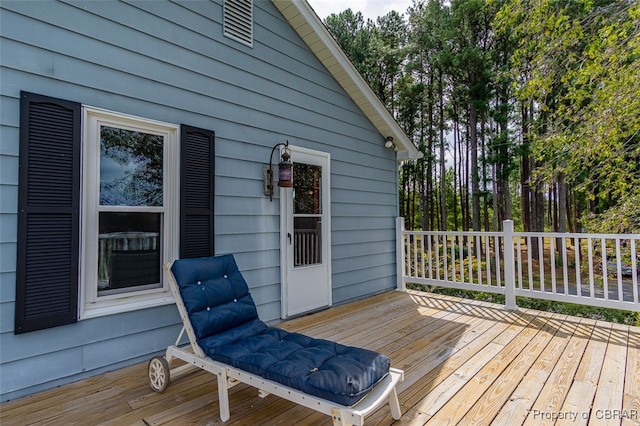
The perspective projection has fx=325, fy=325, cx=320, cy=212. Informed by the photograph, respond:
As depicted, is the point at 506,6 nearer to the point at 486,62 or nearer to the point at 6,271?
the point at 6,271

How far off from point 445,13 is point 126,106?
12.8 m

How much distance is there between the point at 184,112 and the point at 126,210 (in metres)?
1.06

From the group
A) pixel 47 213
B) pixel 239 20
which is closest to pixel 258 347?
pixel 47 213

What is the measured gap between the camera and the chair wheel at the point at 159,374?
227cm

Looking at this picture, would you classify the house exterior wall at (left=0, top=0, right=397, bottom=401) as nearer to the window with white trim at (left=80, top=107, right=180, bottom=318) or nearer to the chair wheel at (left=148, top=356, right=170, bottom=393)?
the window with white trim at (left=80, top=107, right=180, bottom=318)

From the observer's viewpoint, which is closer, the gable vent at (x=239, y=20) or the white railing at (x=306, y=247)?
the gable vent at (x=239, y=20)

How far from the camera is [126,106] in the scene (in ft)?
8.96

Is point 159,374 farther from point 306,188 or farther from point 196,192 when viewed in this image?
point 306,188

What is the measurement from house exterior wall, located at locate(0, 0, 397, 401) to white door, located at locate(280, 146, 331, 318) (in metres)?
0.15

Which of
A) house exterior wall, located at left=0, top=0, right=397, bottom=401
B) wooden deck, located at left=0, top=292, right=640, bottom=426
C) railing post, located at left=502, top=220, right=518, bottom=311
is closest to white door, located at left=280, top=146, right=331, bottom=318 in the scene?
house exterior wall, located at left=0, top=0, right=397, bottom=401

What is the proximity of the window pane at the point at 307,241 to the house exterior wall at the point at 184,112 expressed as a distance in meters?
0.31

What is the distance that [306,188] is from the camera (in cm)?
435

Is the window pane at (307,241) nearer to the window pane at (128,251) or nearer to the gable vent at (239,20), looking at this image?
the window pane at (128,251)

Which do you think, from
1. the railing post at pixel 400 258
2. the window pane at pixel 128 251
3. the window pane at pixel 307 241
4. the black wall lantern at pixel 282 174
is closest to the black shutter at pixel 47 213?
the window pane at pixel 128 251
